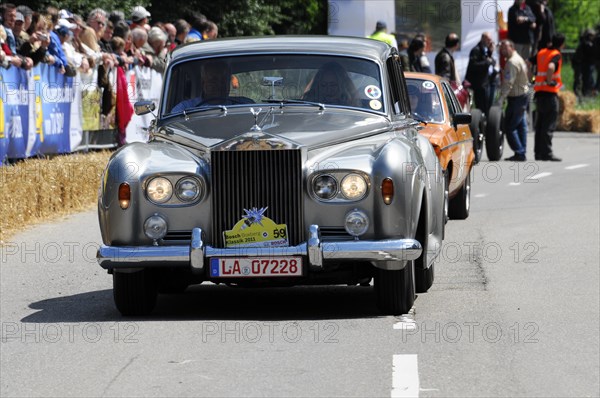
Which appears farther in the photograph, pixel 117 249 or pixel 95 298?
pixel 95 298

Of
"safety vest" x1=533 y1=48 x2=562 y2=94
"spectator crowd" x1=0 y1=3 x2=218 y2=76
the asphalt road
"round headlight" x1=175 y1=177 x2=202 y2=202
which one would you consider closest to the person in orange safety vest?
A: "safety vest" x1=533 y1=48 x2=562 y2=94

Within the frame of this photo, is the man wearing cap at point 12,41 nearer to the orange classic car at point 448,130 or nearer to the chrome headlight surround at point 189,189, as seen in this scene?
the orange classic car at point 448,130

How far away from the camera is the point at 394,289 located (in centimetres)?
905

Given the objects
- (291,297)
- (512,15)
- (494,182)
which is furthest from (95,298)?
(512,15)

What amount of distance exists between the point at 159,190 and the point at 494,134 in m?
14.3

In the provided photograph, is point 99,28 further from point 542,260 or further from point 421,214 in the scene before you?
point 421,214

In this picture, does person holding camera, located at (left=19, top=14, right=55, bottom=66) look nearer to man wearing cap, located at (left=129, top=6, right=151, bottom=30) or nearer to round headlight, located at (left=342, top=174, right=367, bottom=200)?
man wearing cap, located at (left=129, top=6, right=151, bottom=30)

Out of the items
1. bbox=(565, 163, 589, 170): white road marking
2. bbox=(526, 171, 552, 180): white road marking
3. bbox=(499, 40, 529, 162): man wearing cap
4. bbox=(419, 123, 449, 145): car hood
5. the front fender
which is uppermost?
the front fender

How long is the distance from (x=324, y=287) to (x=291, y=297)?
614 millimetres

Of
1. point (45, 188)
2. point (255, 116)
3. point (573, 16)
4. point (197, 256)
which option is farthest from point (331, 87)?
point (573, 16)

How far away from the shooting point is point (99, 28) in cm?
2067

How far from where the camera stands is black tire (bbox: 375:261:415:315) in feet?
29.7

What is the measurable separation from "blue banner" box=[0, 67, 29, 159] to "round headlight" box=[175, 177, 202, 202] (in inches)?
273

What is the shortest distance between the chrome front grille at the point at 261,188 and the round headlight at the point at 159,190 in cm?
29
